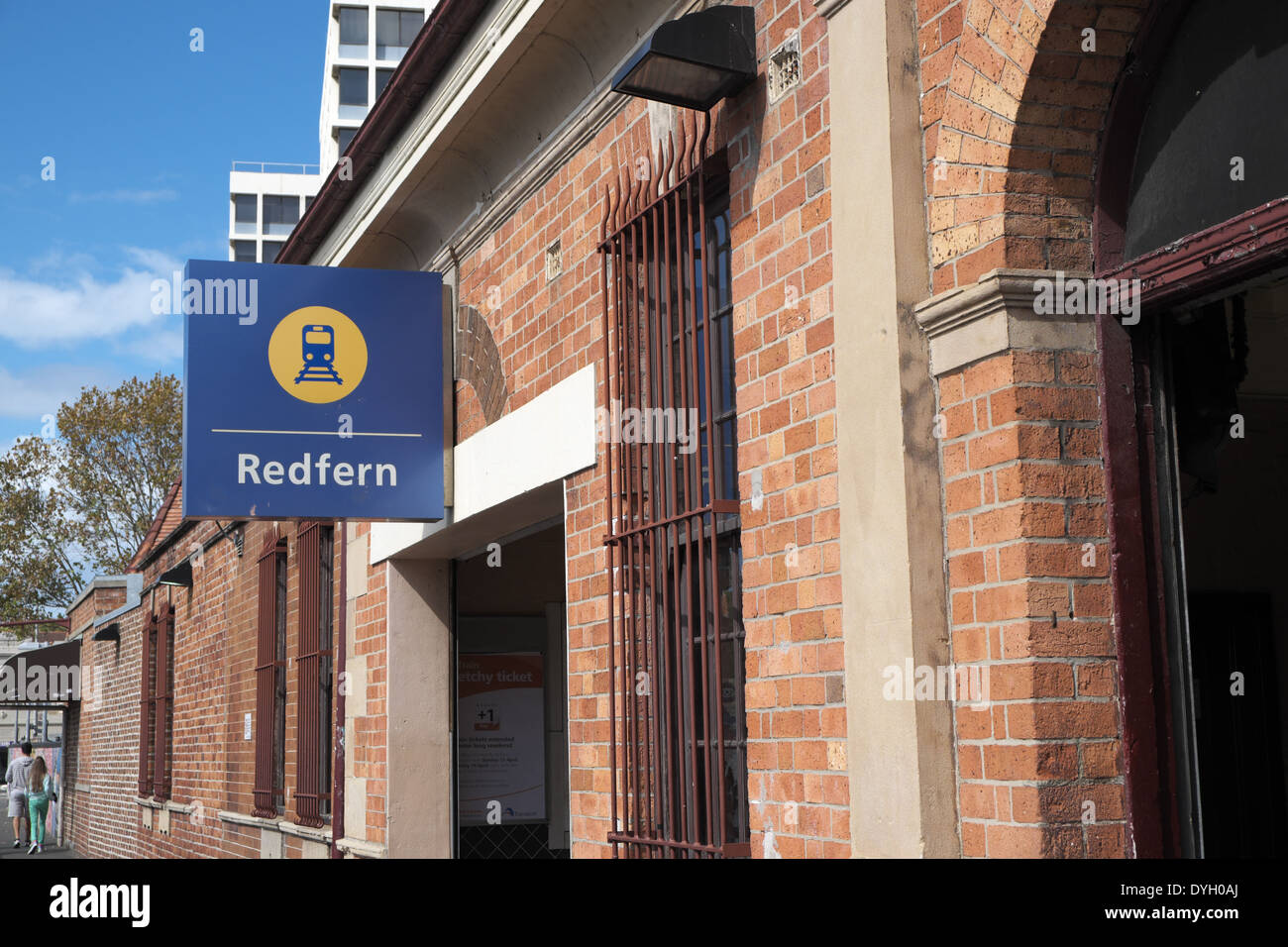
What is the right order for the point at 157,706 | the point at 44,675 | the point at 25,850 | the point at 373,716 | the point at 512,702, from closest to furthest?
the point at 373,716 < the point at 512,702 < the point at 157,706 < the point at 25,850 < the point at 44,675

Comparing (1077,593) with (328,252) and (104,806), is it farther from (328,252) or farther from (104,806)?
(104,806)

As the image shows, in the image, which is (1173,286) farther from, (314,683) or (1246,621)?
(314,683)

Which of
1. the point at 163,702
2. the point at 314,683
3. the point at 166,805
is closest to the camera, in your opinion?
the point at 314,683

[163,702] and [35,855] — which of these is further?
[35,855]

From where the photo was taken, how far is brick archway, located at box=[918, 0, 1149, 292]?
3467 mm

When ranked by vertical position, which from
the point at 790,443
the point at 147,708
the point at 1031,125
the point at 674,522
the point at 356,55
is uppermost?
the point at 356,55

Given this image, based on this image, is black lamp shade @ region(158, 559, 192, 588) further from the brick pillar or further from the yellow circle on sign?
the brick pillar

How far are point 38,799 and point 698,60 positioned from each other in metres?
25.2

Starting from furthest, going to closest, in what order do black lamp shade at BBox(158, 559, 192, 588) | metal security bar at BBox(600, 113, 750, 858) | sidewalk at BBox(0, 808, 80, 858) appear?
sidewalk at BBox(0, 808, 80, 858)
black lamp shade at BBox(158, 559, 192, 588)
metal security bar at BBox(600, 113, 750, 858)

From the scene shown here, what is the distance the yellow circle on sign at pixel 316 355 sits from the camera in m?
6.98

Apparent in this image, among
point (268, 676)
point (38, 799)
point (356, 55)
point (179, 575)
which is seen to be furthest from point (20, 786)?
point (356, 55)

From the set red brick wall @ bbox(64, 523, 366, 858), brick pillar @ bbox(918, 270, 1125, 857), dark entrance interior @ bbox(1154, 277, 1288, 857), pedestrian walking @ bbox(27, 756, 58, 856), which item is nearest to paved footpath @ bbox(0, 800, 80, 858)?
pedestrian walking @ bbox(27, 756, 58, 856)

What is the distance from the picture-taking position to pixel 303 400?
6992mm

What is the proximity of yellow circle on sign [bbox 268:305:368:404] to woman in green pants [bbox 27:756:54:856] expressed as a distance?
826 inches
